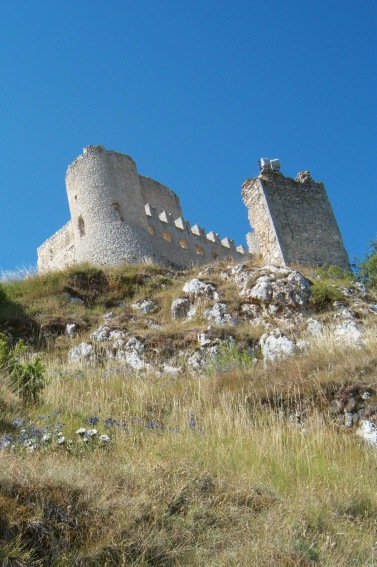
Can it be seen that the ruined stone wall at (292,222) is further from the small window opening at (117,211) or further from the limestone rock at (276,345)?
the limestone rock at (276,345)

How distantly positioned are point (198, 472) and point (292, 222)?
14874 mm

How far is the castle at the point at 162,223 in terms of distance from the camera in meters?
18.7

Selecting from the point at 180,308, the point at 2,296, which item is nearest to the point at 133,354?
the point at 180,308

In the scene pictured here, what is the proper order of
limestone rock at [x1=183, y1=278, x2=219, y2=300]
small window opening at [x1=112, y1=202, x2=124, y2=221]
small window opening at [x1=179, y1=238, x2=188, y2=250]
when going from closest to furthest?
limestone rock at [x1=183, y1=278, x2=219, y2=300] → small window opening at [x1=112, y1=202, x2=124, y2=221] → small window opening at [x1=179, y1=238, x2=188, y2=250]

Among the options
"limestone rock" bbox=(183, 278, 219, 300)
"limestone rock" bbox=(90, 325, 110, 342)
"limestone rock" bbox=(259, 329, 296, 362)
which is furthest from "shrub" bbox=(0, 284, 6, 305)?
"limestone rock" bbox=(259, 329, 296, 362)

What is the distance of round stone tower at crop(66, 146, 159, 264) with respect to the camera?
22672 mm

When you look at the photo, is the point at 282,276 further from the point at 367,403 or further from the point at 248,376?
the point at 367,403

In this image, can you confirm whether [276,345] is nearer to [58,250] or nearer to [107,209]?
[107,209]

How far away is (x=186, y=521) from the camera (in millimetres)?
4051

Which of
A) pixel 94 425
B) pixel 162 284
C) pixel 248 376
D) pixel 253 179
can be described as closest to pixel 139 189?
pixel 253 179

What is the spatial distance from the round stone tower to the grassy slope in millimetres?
13406

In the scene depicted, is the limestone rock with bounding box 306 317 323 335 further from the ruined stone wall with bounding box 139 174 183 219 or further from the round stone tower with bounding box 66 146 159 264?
the ruined stone wall with bounding box 139 174 183 219

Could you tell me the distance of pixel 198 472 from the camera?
479 centimetres

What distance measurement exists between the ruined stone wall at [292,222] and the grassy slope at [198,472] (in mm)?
9115
